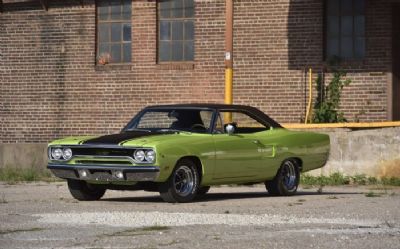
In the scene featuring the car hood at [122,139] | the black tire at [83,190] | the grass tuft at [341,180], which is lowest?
the grass tuft at [341,180]

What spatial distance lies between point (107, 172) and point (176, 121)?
1.66m

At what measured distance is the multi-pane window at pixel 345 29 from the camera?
23.2 m

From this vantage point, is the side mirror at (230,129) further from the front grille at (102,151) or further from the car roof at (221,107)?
the front grille at (102,151)

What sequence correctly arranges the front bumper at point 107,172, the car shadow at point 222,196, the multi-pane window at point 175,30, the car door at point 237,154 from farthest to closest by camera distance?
the multi-pane window at point 175,30 < the car shadow at point 222,196 < the car door at point 237,154 < the front bumper at point 107,172

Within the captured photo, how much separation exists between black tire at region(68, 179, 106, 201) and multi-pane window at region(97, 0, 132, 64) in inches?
447

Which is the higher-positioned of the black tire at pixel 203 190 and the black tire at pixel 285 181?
the black tire at pixel 285 181

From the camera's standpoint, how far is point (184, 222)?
427 inches

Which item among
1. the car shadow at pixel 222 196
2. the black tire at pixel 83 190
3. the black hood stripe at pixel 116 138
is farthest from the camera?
the car shadow at pixel 222 196

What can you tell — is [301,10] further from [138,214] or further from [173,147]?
[138,214]

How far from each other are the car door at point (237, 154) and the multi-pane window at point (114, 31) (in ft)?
35.0

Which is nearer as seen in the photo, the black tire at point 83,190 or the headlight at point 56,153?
the headlight at point 56,153

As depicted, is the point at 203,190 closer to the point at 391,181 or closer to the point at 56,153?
the point at 56,153

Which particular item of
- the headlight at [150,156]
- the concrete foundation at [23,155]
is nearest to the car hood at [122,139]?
the headlight at [150,156]

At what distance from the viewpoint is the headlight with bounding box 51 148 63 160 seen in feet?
46.5
